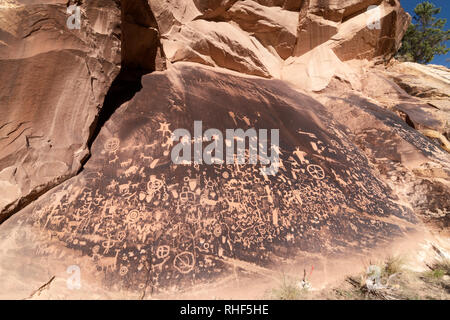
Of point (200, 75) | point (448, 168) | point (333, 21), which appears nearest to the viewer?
point (448, 168)

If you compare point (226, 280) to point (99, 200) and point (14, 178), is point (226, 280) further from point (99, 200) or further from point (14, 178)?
point (14, 178)

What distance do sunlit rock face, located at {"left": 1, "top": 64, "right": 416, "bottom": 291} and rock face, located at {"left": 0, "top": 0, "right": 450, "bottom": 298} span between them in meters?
0.01

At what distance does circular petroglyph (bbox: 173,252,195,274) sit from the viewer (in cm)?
219

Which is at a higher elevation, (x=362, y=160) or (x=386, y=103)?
(x=386, y=103)

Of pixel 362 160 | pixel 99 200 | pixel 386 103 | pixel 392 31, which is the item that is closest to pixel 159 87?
pixel 99 200

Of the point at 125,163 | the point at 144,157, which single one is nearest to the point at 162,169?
the point at 144,157

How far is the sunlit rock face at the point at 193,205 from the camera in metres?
2.20

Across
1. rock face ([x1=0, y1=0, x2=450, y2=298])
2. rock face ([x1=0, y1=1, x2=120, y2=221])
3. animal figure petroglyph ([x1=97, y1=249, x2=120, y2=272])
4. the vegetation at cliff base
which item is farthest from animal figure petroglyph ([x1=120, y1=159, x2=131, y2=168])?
the vegetation at cliff base

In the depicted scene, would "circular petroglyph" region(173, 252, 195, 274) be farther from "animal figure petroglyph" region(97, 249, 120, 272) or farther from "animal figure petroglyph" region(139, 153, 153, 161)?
"animal figure petroglyph" region(139, 153, 153, 161)

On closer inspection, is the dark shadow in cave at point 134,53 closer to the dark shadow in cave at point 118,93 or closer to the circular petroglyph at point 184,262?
the dark shadow in cave at point 118,93

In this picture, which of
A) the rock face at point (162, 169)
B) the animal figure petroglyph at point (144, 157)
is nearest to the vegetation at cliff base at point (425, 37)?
the rock face at point (162, 169)

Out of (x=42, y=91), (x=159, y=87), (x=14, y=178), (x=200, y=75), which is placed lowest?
(x=14, y=178)
